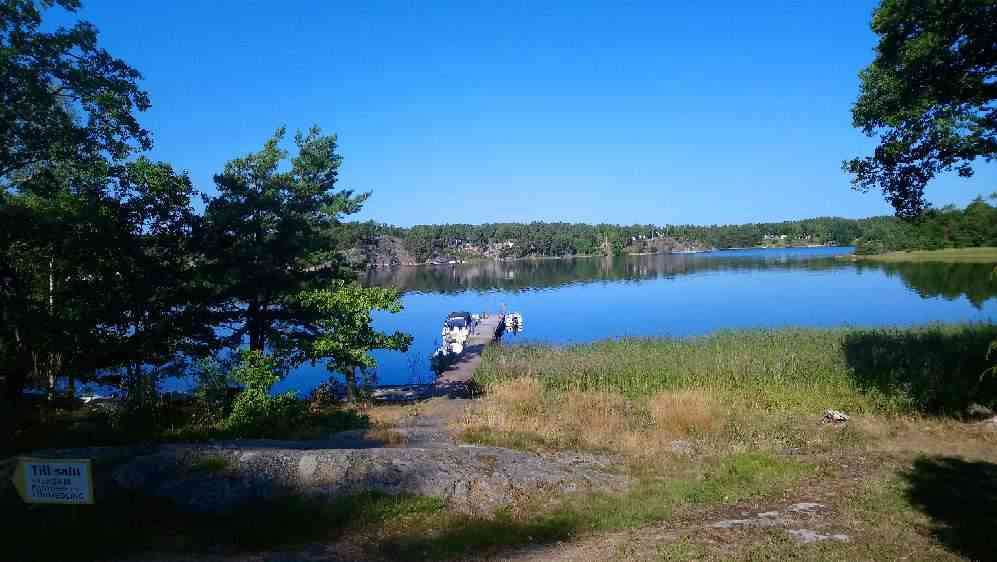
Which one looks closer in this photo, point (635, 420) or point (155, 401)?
point (635, 420)

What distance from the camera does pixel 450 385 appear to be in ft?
67.9

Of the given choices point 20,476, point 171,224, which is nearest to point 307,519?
point 20,476

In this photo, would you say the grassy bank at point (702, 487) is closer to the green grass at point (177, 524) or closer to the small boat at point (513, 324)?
the green grass at point (177, 524)

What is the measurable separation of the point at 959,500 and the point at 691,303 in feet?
163

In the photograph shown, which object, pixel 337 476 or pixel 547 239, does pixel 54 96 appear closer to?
pixel 337 476

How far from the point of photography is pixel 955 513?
6773 mm

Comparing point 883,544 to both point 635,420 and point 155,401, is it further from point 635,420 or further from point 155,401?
point 155,401

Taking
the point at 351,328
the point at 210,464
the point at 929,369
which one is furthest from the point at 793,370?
the point at 210,464

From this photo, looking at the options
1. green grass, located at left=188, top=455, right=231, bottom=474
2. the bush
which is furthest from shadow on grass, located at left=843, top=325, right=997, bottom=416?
the bush

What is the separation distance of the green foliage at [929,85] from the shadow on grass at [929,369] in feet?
14.4

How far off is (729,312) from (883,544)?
146ft

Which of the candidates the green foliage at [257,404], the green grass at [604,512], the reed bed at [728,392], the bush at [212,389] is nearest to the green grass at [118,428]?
the green foliage at [257,404]

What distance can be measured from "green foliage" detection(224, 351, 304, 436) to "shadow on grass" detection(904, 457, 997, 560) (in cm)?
1141

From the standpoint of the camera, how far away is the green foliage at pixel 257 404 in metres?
11.9
